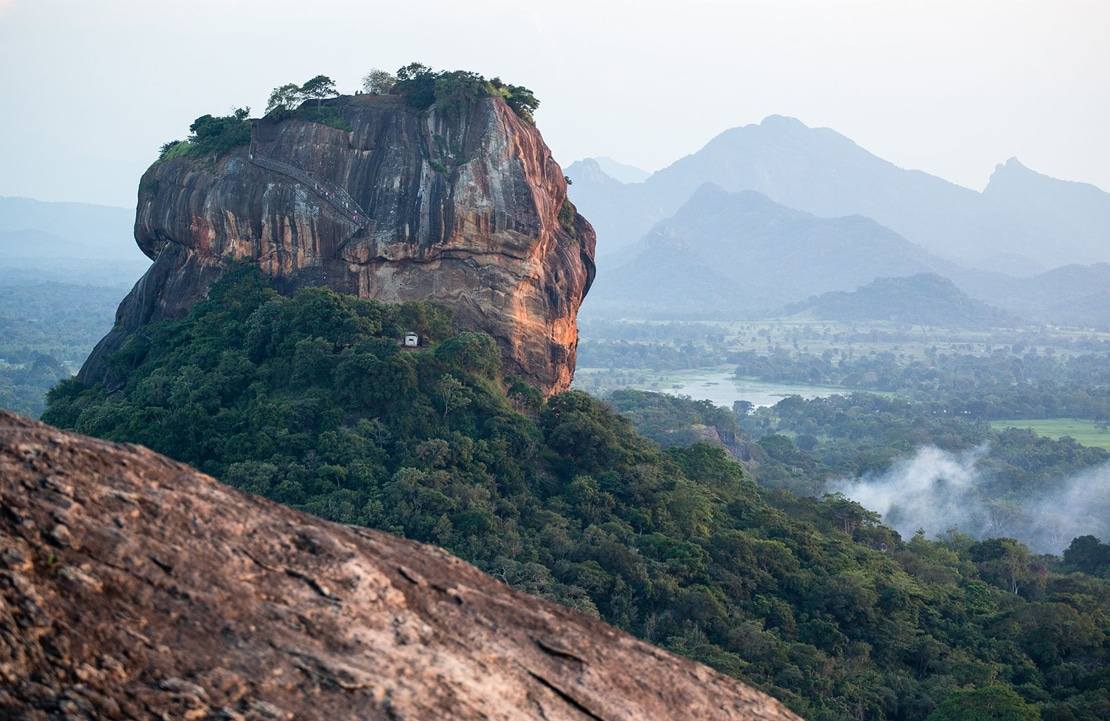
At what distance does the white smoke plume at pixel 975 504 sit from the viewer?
50.8 m

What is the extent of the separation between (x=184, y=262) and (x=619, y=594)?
64.2 feet

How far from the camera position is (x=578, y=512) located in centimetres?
2667

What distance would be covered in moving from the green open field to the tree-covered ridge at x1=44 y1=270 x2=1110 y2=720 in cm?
4670

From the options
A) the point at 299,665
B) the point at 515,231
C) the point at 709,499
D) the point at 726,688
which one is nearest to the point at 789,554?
the point at 709,499

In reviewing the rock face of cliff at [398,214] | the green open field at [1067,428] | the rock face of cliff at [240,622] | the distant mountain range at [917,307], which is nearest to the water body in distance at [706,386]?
the green open field at [1067,428]

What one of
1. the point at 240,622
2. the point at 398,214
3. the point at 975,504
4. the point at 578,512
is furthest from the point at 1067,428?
the point at 240,622

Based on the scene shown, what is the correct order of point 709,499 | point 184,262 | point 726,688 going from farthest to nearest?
point 184,262
point 709,499
point 726,688

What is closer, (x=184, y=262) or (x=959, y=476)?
(x=184, y=262)

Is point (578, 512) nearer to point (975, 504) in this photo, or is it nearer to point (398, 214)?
point (398, 214)

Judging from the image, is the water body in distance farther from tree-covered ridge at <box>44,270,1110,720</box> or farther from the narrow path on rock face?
tree-covered ridge at <box>44,270,1110,720</box>

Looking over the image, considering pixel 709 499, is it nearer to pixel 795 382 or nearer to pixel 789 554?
pixel 789 554

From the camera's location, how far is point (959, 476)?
59.0 meters

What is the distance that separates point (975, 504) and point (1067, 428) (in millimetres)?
31513

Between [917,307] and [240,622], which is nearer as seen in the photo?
[240,622]
